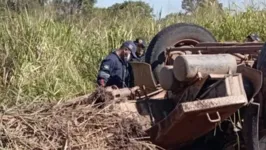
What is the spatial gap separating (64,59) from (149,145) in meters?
4.50

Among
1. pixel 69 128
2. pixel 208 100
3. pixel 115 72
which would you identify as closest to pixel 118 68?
pixel 115 72

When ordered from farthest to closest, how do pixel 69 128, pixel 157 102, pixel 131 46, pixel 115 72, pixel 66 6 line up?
pixel 66 6
pixel 131 46
pixel 115 72
pixel 157 102
pixel 69 128

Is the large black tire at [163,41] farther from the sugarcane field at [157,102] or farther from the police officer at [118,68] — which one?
the police officer at [118,68]

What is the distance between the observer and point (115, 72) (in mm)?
8750

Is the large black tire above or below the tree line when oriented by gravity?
below

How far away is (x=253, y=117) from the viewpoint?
5297 millimetres

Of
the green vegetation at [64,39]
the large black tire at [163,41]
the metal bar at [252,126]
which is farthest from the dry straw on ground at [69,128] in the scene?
the green vegetation at [64,39]

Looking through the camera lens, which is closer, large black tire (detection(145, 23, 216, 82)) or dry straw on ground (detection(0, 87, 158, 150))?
dry straw on ground (detection(0, 87, 158, 150))

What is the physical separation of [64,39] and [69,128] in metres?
5.01

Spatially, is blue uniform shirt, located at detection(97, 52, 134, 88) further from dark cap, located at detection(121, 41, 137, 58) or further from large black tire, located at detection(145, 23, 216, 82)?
large black tire, located at detection(145, 23, 216, 82)

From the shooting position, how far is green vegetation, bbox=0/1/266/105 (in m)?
8.82

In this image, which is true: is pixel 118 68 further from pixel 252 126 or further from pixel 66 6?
pixel 252 126

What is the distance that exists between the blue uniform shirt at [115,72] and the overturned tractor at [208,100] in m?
2.11

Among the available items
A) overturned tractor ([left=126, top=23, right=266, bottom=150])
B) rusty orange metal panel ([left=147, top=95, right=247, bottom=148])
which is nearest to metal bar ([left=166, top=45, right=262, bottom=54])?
overturned tractor ([left=126, top=23, right=266, bottom=150])
